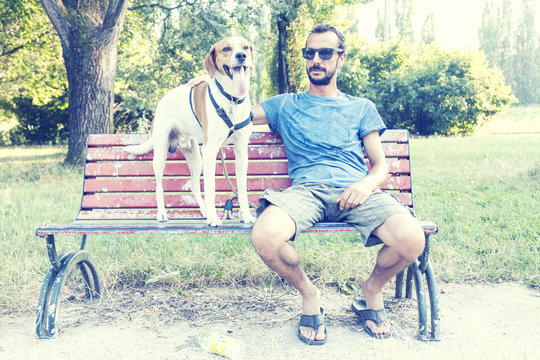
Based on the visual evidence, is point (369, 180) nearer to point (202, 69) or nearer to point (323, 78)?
point (323, 78)

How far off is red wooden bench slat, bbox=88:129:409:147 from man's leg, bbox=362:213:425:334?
91 centimetres

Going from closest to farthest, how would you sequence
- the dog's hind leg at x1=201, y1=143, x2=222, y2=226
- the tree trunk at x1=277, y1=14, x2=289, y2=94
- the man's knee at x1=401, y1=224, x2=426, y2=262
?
the man's knee at x1=401, y1=224, x2=426, y2=262 < the dog's hind leg at x1=201, y1=143, x2=222, y2=226 < the tree trunk at x1=277, y1=14, x2=289, y2=94

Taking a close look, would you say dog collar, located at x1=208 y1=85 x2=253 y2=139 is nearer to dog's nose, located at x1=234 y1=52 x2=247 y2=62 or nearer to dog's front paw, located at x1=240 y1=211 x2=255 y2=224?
dog's nose, located at x1=234 y1=52 x2=247 y2=62

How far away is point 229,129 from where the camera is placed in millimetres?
2725

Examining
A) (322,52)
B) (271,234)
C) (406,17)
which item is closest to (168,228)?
(271,234)

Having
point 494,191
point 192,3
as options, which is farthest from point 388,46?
point 494,191

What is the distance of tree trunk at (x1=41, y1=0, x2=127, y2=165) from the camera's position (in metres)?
7.87

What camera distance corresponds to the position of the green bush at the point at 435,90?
61.4ft

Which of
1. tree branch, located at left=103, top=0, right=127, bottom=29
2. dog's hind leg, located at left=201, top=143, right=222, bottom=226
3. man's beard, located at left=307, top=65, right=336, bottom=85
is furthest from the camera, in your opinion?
tree branch, located at left=103, top=0, right=127, bottom=29

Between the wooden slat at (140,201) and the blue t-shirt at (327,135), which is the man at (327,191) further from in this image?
the wooden slat at (140,201)

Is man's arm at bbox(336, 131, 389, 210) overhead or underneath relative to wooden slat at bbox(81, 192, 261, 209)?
overhead

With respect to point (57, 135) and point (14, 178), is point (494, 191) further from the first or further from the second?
point (57, 135)

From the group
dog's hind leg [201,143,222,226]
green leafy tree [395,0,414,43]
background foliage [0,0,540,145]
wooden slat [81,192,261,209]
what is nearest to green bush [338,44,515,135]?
background foliage [0,0,540,145]

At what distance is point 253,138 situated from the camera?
3.27 m
